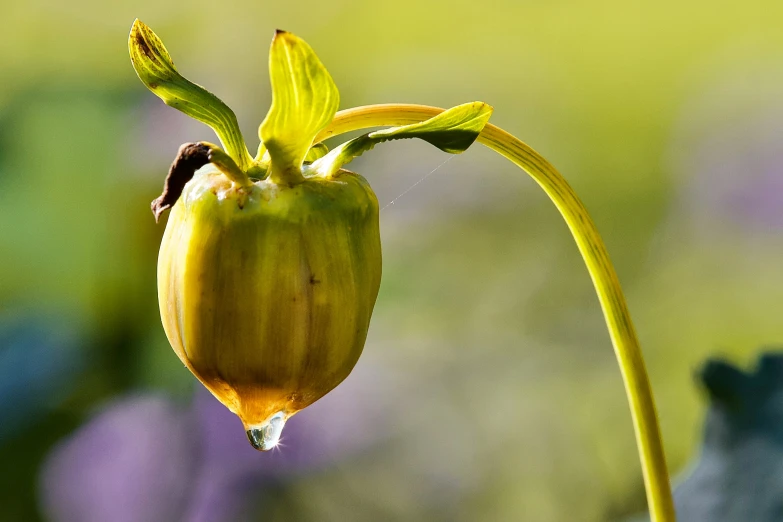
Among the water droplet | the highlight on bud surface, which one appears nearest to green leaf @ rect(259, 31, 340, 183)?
the highlight on bud surface

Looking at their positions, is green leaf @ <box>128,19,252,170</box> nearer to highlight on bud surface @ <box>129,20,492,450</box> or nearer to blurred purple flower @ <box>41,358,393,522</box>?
highlight on bud surface @ <box>129,20,492,450</box>

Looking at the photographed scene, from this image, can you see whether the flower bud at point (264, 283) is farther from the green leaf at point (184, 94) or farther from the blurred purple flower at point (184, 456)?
the blurred purple flower at point (184, 456)

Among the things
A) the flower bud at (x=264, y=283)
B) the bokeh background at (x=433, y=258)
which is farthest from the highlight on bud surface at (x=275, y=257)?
the bokeh background at (x=433, y=258)

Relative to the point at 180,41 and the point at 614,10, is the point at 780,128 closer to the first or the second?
the point at 614,10

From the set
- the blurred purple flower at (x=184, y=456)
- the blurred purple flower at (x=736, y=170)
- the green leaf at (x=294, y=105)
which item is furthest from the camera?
the blurred purple flower at (x=184, y=456)

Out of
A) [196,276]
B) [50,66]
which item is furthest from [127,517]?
[196,276]

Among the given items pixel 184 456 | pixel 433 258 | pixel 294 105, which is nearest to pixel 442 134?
pixel 294 105

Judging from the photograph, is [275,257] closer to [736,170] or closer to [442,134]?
[442,134]
